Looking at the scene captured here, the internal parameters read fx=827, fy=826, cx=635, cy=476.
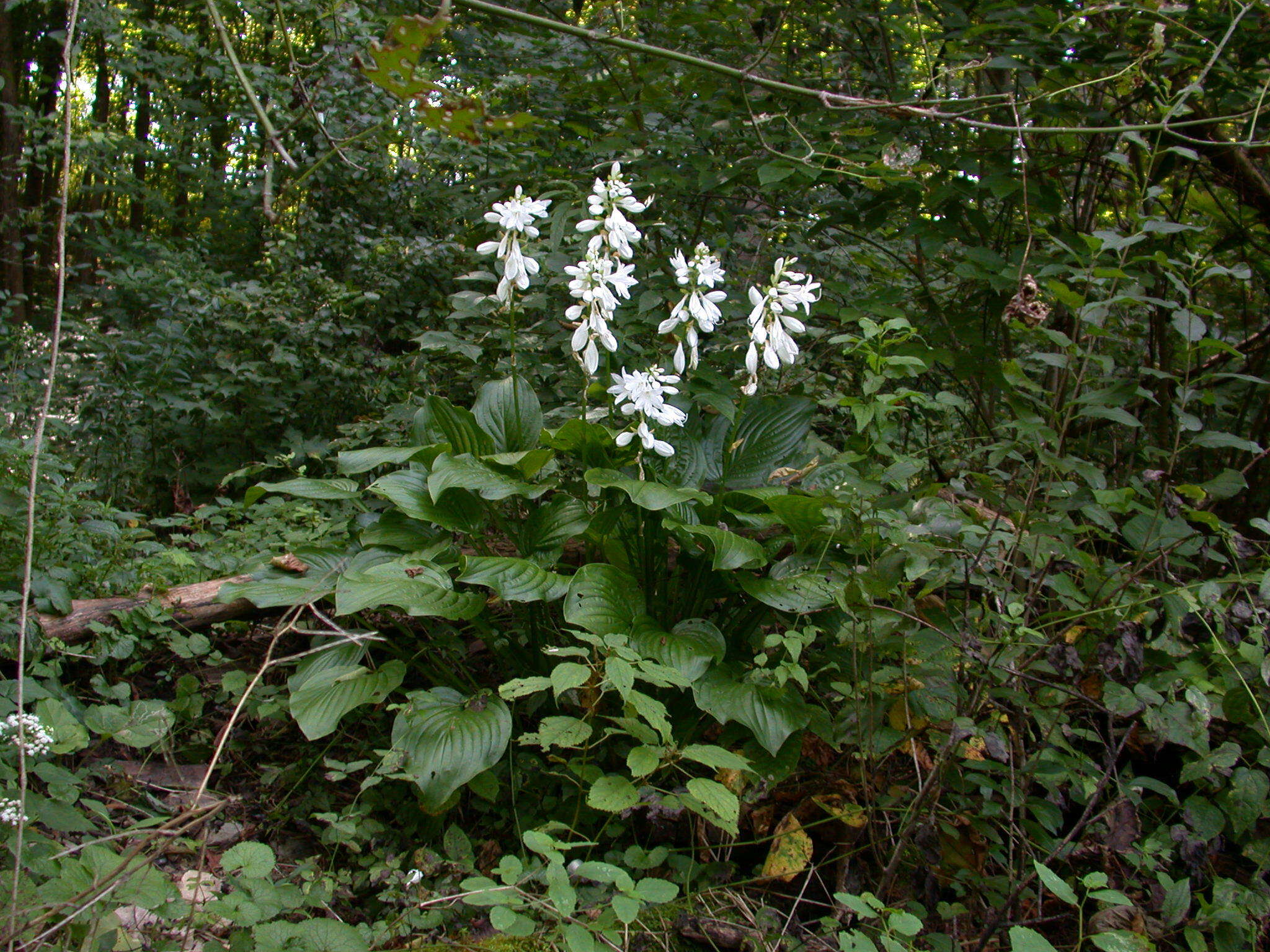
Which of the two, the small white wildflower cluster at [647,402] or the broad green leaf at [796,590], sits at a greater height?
the small white wildflower cluster at [647,402]

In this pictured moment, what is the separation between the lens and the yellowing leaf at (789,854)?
A: 1752mm

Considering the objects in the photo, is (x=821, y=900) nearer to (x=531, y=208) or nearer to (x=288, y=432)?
(x=531, y=208)

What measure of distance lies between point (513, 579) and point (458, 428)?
627 millimetres

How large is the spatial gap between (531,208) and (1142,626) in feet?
5.79

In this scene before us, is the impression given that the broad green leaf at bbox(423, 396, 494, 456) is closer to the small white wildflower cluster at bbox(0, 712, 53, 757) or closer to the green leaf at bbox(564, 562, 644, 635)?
the green leaf at bbox(564, 562, 644, 635)

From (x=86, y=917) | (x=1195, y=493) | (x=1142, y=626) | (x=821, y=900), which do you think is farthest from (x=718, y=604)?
(x=86, y=917)

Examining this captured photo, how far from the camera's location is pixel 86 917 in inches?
48.6

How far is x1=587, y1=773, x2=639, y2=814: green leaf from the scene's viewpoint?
60.8 inches

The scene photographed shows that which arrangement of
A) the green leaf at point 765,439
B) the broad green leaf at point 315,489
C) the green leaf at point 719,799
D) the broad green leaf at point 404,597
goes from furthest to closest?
the green leaf at point 765,439 < the broad green leaf at point 315,489 < the broad green leaf at point 404,597 < the green leaf at point 719,799

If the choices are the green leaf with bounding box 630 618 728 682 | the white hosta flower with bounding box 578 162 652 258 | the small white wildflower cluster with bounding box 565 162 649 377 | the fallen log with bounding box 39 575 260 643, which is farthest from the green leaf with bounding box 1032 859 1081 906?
the fallen log with bounding box 39 575 260 643

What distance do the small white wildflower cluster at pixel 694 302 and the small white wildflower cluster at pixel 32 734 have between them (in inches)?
60.3

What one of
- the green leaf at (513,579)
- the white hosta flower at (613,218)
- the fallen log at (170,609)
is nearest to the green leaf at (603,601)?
the green leaf at (513,579)

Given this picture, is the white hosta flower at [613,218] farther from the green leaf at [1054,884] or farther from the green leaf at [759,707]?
the green leaf at [1054,884]

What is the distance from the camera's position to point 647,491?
193cm
